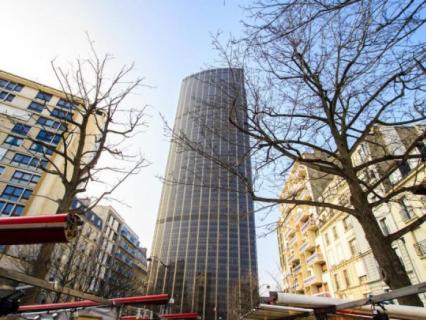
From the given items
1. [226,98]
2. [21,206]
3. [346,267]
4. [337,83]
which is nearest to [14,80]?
[21,206]

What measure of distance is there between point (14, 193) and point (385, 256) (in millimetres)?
40113

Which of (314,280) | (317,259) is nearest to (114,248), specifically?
(314,280)

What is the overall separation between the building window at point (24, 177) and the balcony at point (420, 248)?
41.5 metres

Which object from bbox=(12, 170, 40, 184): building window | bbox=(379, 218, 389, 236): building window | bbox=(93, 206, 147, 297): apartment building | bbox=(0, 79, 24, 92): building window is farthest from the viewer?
bbox=(93, 206, 147, 297): apartment building

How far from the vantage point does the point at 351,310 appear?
11.5 ft

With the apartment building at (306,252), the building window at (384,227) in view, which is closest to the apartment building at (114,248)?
the apartment building at (306,252)

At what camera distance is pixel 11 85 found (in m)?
40.0

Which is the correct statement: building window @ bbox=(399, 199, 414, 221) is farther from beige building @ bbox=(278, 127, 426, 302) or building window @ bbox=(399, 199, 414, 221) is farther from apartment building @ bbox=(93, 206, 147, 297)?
apartment building @ bbox=(93, 206, 147, 297)

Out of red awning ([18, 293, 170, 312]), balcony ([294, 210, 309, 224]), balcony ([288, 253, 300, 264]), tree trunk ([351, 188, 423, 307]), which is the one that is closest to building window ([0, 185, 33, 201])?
red awning ([18, 293, 170, 312])

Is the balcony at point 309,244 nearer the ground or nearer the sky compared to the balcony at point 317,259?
nearer the sky

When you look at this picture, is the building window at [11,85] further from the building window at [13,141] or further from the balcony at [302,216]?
the balcony at [302,216]

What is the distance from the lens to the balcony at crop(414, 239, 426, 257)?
14.7 meters

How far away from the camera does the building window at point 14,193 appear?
104ft

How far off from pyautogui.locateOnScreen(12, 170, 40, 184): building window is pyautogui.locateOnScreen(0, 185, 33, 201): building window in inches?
46.1
